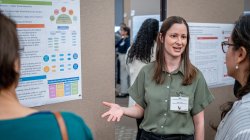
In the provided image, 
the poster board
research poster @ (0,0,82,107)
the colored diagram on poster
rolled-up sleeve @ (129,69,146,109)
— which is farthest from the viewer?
the poster board

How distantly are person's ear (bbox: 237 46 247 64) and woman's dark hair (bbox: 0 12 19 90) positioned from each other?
2.86 ft

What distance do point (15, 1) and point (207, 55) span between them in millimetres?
1814

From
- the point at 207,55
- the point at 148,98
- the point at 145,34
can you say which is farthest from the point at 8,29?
the point at 145,34

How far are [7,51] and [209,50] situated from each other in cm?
231

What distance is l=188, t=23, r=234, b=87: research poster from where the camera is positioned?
2.71m

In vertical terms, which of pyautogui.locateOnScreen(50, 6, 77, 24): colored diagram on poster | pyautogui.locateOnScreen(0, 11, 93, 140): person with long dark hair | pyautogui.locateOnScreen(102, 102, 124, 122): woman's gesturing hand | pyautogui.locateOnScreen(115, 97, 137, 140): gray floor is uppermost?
pyautogui.locateOnScreen(50, 6, 77, 24): colored diagram on poster

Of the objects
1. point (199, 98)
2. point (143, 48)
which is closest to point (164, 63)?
point (199, 98)

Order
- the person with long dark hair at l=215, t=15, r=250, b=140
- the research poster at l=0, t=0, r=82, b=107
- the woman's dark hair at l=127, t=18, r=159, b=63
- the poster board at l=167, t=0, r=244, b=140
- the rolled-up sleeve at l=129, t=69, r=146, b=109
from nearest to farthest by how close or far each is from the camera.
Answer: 1. the person with long dark hair at l=215, t=15, r=250, b=140
2. the research poster at l=0, t=0, r=82, b=107
3. the rolled-up sleeve at l=129, t=69, r=146, b=109
4. the poster board at l=167, t=0, r=244, b=140
5. the woman's dark hair at l=127, t=18, r=159, b=63

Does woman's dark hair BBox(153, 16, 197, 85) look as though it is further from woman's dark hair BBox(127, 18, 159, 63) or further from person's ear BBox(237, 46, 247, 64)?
woman's dark hair BBox(127, 18, 159, 63)

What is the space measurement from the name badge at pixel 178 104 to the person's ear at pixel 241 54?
727mm

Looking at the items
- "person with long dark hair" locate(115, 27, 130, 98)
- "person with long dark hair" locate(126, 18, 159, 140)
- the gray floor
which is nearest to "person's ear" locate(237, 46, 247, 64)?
"person with long dark hair" locate(126, 18, 159, 140)

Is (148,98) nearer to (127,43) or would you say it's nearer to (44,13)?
(44,13)

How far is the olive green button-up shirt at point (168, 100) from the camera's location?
1.95 meters

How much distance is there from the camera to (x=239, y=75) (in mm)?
1287
